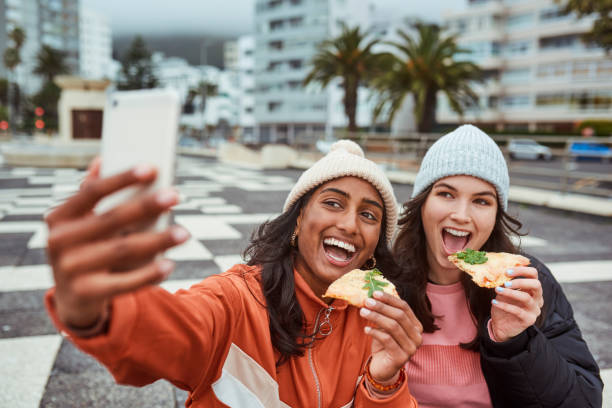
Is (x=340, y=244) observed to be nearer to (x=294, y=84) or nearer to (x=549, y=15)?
(x=549, y=15)

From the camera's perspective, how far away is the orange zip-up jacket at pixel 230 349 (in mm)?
1112

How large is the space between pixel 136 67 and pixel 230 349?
7113 cm

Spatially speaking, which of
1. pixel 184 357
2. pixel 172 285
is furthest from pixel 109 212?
pixel 172 285

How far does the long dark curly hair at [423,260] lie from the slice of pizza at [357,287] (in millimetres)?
423

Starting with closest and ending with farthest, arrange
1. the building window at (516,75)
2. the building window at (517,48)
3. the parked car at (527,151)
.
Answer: the parked car at (527,151)
the building window at (516,75)
the building window at (517,48)

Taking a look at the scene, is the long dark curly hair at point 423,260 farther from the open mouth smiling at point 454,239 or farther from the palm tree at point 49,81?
the palm tree at point 49,81

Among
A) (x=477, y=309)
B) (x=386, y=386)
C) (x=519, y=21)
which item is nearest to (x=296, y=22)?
(x=519, y=21)

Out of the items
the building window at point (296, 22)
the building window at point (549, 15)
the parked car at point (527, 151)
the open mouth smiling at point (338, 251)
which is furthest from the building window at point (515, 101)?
the open mouth smiling at point (338, 251)

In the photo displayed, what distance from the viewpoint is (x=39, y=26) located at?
134875 millimetres

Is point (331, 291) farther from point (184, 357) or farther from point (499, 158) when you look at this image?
point (499, 158)

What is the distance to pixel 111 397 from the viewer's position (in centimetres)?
301

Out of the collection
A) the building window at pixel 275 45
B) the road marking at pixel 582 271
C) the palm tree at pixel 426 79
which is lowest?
the road marking at pixel 582 271

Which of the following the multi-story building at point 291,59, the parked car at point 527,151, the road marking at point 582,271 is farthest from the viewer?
the multi-story building at point 291,59

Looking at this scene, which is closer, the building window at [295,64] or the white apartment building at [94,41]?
the building window at [295,64]
